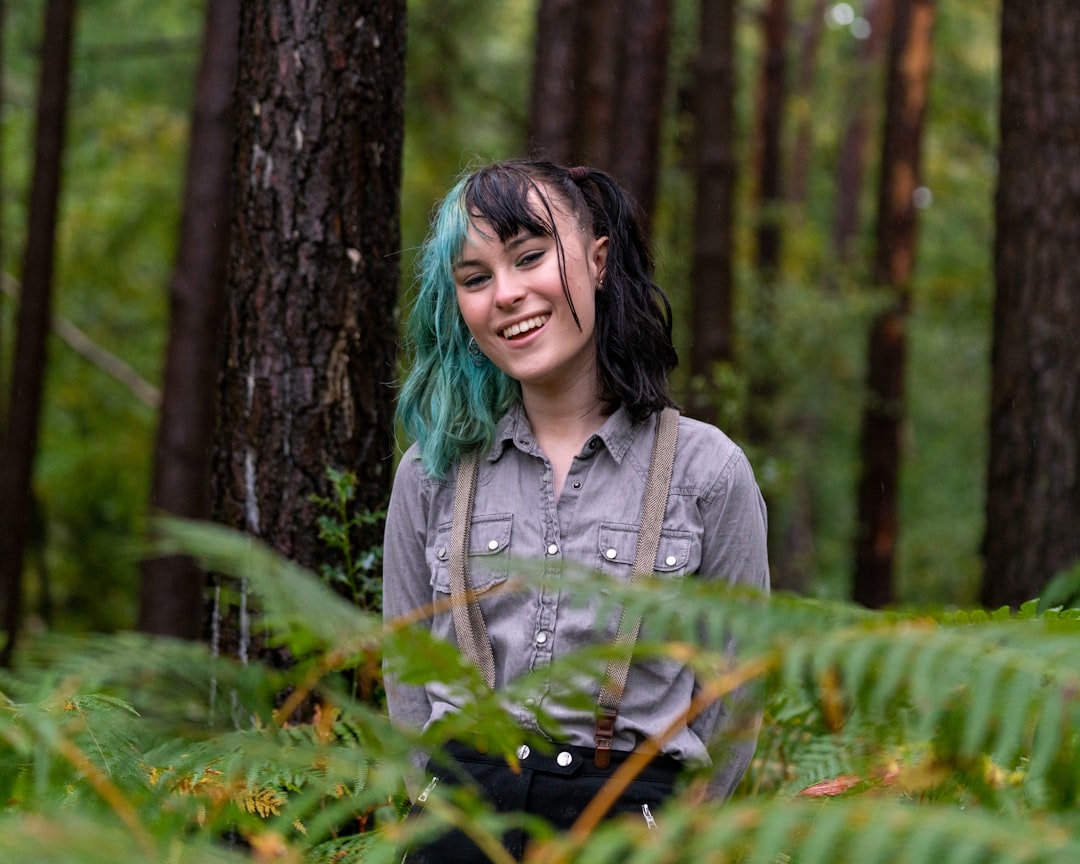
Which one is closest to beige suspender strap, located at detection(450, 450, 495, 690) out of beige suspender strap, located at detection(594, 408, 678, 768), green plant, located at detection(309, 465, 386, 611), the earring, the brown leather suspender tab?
the brown leather suspender tab

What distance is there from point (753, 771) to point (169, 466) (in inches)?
251

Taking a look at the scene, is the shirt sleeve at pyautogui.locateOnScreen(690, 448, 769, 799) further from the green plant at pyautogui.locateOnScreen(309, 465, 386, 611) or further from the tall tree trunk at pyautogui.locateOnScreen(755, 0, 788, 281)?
the tall tree trunk at pyautogui.locateOnScreen(755, 0, 788, 281)

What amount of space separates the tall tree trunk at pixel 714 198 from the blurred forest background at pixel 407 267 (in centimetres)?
40

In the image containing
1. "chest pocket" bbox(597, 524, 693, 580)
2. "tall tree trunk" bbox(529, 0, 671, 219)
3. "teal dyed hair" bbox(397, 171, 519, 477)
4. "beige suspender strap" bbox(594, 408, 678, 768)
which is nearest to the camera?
"beige suspender strap" bbox(594, 408, 678, 768)

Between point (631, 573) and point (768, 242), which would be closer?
point (631, 573)

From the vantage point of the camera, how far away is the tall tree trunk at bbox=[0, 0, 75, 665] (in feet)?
31.4

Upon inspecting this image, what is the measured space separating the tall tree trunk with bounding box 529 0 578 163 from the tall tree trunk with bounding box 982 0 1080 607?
14.0 ft

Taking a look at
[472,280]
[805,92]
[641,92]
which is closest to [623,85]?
[641,92]

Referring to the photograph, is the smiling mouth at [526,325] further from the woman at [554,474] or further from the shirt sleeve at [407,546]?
the shirt sleeve at [407,546]

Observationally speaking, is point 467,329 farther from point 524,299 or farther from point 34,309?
point 34,309

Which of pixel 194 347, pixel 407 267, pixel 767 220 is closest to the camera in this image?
pixel 194 347

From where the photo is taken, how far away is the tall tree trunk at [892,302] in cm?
1479

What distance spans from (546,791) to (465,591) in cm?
44

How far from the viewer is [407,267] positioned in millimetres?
10867
